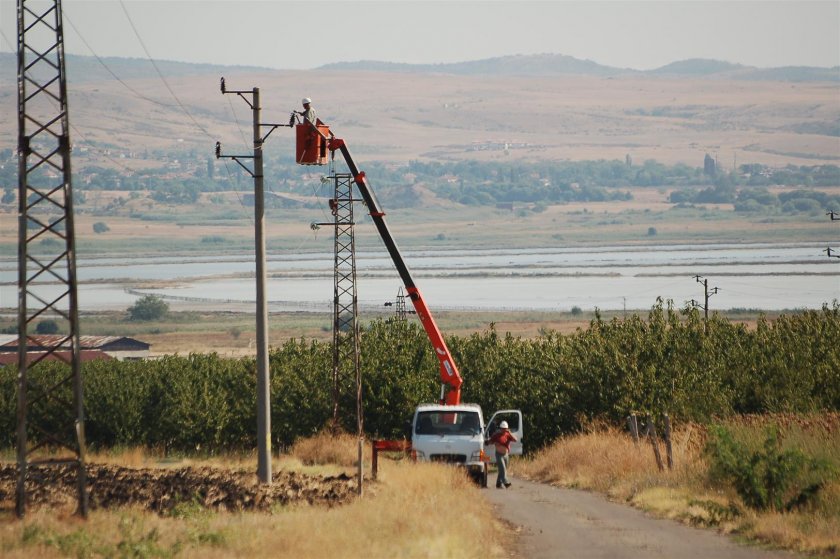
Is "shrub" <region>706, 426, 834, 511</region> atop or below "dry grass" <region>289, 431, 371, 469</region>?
atop

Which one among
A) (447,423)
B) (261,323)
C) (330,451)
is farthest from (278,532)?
(330,451)

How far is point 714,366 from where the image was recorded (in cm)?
5522

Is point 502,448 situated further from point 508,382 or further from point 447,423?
point 508,382

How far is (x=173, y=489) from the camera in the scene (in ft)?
96.3


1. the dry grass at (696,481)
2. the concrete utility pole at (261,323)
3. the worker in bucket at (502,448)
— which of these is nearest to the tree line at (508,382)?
the dry grass at (696,481)

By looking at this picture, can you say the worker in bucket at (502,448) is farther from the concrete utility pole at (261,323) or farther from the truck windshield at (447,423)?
the concrete utility pole at (261,323)

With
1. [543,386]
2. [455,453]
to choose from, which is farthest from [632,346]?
[455,453]

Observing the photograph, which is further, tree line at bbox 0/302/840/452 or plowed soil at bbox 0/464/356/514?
tree line at bbox 0/302/840/452

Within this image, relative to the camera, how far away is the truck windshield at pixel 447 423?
37.5 metres

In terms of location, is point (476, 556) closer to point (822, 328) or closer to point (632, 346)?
point (632, 346)

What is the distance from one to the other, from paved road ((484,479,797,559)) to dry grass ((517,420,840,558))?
1.77 feet

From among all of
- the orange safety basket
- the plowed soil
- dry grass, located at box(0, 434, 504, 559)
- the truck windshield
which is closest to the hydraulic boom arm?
the truck windshield

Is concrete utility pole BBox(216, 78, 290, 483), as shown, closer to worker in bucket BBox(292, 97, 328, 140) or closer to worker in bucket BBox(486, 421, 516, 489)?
worker in bucket BBox(292, 97, 328, 140)

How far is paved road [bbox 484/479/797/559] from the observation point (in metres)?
21.9
